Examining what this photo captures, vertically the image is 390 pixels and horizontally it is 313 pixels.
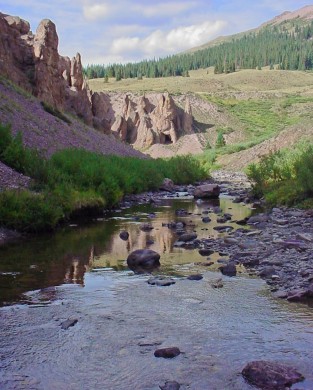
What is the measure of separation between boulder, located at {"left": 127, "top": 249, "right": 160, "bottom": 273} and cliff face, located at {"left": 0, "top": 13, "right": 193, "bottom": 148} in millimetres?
41576

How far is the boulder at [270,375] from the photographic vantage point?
709 centimetres

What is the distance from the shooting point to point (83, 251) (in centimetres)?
1636

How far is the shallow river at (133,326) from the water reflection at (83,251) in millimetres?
70

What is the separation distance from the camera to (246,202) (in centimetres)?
3102

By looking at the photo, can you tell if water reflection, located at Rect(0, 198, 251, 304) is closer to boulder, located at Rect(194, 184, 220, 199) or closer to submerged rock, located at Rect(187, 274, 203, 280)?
submerged rock, located at Rect(187, 274, 203, 280)

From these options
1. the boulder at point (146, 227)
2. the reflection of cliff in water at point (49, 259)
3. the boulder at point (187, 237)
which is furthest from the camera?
the boulder at point (146, 227)

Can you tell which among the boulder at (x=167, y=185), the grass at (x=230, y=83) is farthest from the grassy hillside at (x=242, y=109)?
the boulder at (x=167, y=185)

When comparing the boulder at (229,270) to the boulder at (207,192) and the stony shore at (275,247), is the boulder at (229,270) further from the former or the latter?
the boulder at (207,192)

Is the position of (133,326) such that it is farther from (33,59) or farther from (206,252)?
(33,59)

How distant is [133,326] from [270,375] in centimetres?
288

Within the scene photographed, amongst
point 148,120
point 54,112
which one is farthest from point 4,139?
point 148,120

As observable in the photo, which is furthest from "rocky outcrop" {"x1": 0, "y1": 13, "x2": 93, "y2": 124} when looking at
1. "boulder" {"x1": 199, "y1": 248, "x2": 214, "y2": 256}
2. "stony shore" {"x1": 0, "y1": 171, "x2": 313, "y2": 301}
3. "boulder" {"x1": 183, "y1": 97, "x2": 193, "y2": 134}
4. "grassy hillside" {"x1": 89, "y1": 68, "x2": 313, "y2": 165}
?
"boulder" {"x1": 199, "y1": 248, "x2": 214, "y2": 256}

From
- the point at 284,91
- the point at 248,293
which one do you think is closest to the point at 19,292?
the point at 248,293

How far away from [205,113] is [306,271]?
103 m
